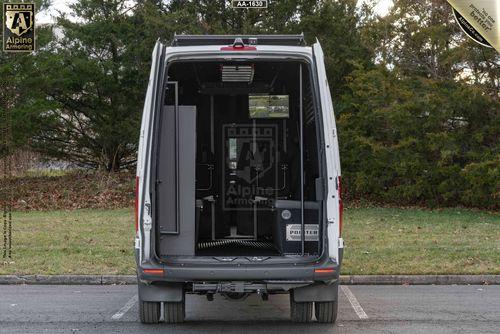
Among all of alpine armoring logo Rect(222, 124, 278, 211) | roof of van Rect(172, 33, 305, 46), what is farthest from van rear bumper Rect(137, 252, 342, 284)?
alpine armoring logo Rect(222, 124, 278, 211)

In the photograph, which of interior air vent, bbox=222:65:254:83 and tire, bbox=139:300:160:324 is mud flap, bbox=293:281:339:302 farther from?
interior air vent, bbox=222:65:254:83

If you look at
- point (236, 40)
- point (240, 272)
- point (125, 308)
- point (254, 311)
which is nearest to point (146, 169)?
point (240, 272)

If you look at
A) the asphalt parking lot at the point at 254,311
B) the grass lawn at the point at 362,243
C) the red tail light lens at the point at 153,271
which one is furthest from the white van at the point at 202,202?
the grass lawn at the point at 362,243

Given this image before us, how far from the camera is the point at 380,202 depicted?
21297mm

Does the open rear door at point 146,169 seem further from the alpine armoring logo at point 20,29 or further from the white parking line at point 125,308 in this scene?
the alpine armoring logo at point 20,29

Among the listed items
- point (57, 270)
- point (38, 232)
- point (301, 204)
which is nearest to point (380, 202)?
point (38, 232)

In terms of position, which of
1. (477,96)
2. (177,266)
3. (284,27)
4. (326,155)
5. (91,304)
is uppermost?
(284,27)

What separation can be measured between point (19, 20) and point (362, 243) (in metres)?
6.96

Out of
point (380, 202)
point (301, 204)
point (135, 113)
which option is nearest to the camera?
point (301, 204)

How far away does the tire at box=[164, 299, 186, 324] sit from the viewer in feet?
22.7

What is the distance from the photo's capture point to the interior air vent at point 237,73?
7763 mm

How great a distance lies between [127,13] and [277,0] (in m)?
6.58

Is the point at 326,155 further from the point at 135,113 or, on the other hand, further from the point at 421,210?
the point at 135,113

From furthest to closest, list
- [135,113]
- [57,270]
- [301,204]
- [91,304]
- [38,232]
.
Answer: [135,113], [38,232], [57,270], [91,304], [301,204]
